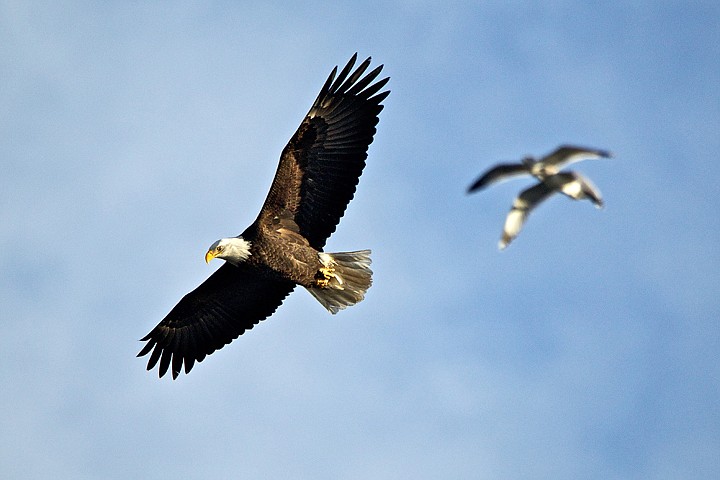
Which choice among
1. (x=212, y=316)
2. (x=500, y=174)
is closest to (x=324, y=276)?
(x=212, y=316)

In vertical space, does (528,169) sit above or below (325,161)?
below

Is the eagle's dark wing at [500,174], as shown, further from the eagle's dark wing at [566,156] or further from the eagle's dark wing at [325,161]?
the eagle's dark wing at [325,161]

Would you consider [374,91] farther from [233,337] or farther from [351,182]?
[233,337]

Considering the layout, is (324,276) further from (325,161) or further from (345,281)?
(325,161)

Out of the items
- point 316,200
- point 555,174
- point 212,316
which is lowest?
point 555,174

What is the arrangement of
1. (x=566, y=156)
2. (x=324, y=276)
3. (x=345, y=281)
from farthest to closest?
(x=345, y=281), (x=324, y=276), (x=566, y=156)

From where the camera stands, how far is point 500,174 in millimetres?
6793

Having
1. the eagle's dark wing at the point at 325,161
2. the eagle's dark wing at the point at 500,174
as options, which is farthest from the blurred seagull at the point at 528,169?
the eagle's dark wing at the point at 325,161

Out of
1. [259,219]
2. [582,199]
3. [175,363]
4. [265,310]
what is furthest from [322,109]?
[582,199]

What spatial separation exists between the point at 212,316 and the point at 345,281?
1595 millimetres

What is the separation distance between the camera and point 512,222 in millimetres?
7426

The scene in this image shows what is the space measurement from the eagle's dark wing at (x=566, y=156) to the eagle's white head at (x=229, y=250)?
4591 mm

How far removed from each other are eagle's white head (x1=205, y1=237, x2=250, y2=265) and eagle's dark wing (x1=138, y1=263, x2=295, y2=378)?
532mm

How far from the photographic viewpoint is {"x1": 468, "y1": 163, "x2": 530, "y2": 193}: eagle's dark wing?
6801mm
